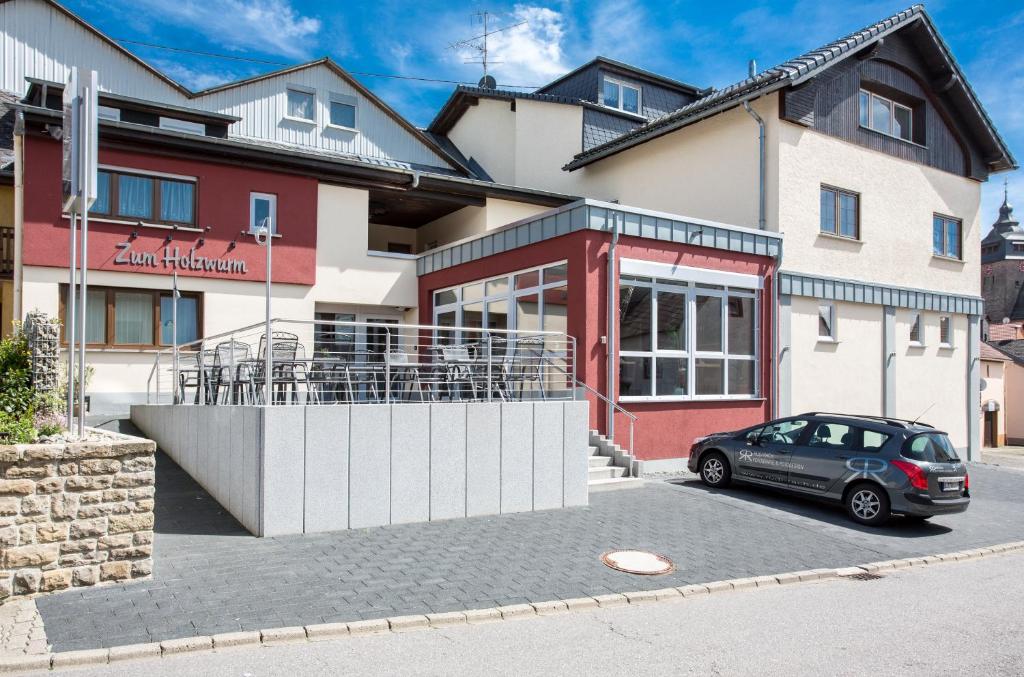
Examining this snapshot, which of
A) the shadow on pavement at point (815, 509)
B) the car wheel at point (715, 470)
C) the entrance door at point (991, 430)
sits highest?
the car wheel at point (715, 470)

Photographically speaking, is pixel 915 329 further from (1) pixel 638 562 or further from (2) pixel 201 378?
(2) pixel 201 378

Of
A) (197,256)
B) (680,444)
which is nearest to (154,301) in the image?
(197,256)

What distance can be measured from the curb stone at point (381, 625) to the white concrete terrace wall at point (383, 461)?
2.98 metres

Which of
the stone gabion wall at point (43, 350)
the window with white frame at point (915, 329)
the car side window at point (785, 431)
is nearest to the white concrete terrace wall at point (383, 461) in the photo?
the stone gabion wall at point (43, 350)

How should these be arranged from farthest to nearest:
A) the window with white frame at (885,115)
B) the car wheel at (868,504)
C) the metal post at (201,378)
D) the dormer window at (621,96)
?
1. the dormer window at (621,96)
2. the window with white frame at (885,115)
3. the metal post at (201,378)
4. the car wheel at (868,504)

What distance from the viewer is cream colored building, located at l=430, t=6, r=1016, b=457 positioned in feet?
56.2

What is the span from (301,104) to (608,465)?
49.5 feet

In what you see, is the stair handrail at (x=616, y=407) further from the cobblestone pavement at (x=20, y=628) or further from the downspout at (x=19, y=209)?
the downspout at (x=19, y=209)

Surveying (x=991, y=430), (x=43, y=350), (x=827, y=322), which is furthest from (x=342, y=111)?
(x=991, y=430)

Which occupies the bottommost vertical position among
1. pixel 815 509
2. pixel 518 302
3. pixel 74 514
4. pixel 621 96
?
pixel 815 509

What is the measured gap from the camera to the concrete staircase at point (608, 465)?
12266mm

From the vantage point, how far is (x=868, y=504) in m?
10.9

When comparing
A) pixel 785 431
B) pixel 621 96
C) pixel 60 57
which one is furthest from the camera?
pixel 621 96

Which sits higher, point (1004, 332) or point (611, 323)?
point (1004, 332)
